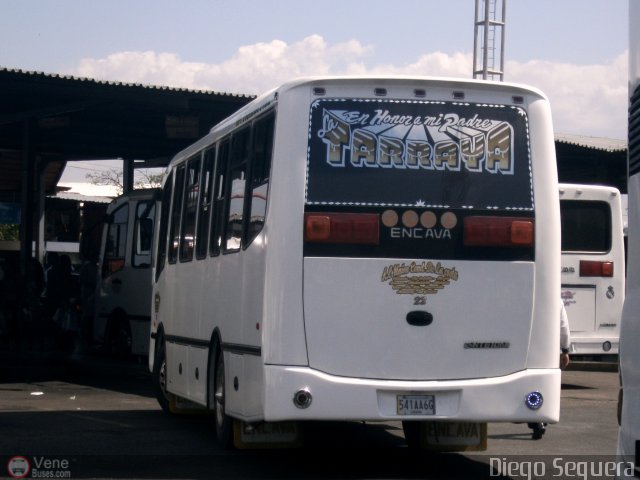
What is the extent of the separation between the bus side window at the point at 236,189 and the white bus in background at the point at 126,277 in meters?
9.48

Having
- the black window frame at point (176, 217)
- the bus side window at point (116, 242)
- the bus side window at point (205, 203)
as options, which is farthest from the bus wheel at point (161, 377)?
the bus side window at point (116, 242)

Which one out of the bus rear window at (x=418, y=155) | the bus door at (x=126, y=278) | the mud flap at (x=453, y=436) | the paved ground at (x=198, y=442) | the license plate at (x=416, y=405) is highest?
the bus rear window at (x=418, y=155)

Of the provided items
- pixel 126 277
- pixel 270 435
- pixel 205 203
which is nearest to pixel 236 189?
pixel 205 203

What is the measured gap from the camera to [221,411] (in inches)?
432

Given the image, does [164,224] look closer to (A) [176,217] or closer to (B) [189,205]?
(A) [176,217]

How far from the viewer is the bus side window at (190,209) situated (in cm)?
1254

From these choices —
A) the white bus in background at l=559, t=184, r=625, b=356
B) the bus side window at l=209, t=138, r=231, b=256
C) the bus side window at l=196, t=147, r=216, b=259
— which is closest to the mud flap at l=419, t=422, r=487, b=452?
the bus side window at l=209, t=138, r=231, b=256

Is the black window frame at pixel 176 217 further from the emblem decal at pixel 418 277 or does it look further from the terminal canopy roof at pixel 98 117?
the terminal canopy roof at pixel 98 117

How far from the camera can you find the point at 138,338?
20891 mm

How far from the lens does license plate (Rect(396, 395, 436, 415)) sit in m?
9.14

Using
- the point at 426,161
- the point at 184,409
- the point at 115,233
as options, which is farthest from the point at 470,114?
the point at 115,233

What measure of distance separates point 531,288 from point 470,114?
1383mm

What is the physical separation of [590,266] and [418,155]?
962 centimetres

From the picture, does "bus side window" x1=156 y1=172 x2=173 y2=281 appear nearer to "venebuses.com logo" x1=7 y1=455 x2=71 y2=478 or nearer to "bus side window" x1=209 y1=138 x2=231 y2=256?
"bus side window" x1=209 y1=138 x2=231 y2=256
